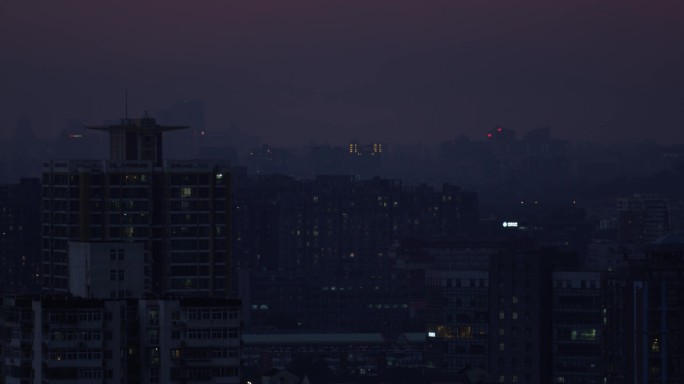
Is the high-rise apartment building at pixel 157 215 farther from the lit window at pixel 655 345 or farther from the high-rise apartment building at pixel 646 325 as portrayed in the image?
the lit window at pixel 655 345

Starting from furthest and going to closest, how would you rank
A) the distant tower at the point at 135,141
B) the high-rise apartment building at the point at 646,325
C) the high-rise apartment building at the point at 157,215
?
the distant tower at the point at 135,141 < the high-rise apartment building at the point at 157,215 < the high-rise apartment building at the point at 646,325

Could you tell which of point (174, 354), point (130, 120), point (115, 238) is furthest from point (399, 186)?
point (174, 354)

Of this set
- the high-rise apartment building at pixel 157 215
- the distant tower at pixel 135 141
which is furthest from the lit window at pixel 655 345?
the distant tower at pixel 135 141

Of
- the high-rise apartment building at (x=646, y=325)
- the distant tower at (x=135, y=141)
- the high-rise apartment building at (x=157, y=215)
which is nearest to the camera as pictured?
the high-rise apartment building at (x=646, y=325)

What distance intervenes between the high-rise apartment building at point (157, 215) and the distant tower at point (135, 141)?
334 centimetres

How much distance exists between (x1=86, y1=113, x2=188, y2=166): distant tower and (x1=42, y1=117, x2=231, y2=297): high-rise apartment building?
3341mm

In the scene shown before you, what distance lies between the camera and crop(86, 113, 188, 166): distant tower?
95812mm

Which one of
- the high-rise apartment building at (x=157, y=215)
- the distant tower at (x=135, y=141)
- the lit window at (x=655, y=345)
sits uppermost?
the distant tower at (x=135, y=141)

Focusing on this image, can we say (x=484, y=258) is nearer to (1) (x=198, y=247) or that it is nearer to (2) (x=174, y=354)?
(1) (x=198, y=247)

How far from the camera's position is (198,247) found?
295ft

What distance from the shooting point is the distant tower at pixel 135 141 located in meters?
95.8

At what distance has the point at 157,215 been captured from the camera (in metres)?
90.2

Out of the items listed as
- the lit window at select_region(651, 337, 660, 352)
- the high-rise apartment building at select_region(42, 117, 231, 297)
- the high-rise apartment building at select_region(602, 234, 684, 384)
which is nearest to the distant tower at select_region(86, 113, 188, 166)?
the high-rise apartment building at select_region(42, 117, 231, 297)

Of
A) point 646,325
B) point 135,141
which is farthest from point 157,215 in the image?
point 646,325
